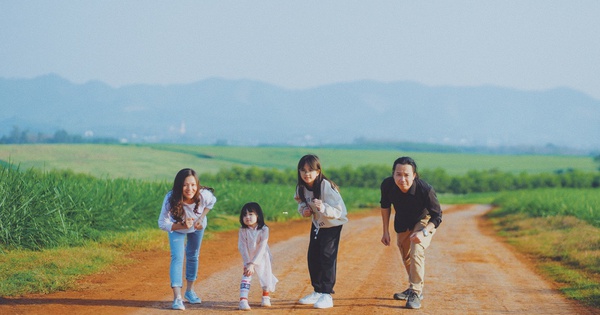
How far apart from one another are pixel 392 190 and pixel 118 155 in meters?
52.0

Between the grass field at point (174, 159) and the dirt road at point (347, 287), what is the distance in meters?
5.53

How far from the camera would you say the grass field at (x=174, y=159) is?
44.2 metres

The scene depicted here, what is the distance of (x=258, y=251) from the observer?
8875mm

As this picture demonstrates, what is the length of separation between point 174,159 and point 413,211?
189ft

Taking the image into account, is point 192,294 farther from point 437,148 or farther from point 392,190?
point 437,148

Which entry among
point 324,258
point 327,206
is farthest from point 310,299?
point 327,206

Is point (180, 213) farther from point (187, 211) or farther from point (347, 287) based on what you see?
point (347, 287)

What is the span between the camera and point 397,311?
9.07 metres

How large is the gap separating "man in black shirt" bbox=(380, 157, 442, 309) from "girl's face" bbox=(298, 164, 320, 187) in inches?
37.1

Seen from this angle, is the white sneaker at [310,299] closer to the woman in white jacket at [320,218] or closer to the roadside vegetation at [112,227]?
the woman in white jacket at [320,218]

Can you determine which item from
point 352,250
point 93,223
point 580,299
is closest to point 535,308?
point 580,299

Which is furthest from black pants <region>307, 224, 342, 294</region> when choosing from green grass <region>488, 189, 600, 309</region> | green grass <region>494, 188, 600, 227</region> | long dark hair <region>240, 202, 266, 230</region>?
green grass <region>494, 188, 600, 227</region>

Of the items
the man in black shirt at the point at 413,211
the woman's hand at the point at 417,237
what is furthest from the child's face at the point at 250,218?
the woman's hand at the point at 417,237

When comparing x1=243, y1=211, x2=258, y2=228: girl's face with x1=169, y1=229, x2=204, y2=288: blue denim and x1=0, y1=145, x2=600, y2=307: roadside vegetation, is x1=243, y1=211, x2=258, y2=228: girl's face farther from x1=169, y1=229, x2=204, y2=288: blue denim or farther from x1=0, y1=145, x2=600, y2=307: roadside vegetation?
x1=0, y1=145, x2=600, y2=307: roadside vegetation
